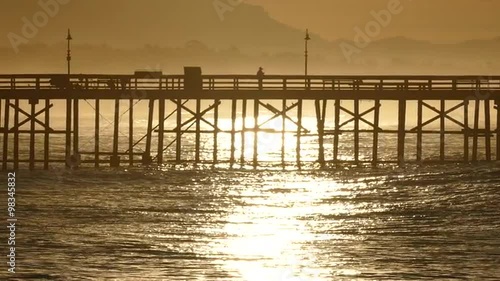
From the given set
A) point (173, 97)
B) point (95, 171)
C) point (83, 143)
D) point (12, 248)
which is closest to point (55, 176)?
point (95, 171)

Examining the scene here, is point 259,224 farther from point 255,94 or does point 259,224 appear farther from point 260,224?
point 255,94

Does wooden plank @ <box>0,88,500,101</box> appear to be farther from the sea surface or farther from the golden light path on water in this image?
the golden light path on water

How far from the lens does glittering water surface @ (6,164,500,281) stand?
32750mm

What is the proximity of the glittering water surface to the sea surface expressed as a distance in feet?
0.16

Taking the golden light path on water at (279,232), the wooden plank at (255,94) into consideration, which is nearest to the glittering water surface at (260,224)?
the golden light path on water at (279,232)

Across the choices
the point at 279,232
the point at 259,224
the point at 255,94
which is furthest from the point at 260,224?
the point at 255,94

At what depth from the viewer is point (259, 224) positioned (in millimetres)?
41750

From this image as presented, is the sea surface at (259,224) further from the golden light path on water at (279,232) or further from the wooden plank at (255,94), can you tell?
the wooden plank at (255,94)

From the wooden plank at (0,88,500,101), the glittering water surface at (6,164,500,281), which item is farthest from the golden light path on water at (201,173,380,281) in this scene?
the wooden plank at (0,88,500,101)

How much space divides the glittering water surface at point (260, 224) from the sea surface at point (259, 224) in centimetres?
5

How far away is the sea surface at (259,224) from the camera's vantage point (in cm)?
3272

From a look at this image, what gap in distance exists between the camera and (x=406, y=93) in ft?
197

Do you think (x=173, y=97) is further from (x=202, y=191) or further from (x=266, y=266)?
(x=266, y=266)

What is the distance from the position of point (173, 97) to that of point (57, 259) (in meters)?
26.6
